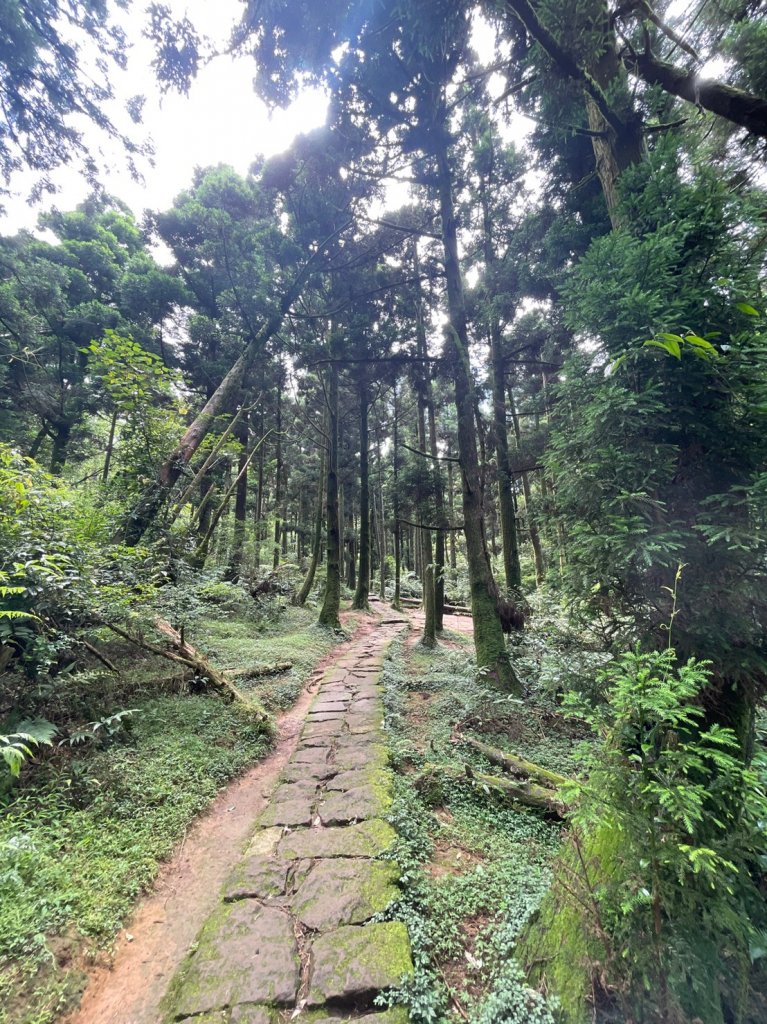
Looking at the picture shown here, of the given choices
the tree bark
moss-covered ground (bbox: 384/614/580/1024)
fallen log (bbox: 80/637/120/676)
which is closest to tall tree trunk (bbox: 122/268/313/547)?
fallen log (bbox: 80/637/120/676)

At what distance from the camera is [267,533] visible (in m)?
18.5

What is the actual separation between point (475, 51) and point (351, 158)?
237 cm

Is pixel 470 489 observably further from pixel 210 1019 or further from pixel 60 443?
pixel 60 443

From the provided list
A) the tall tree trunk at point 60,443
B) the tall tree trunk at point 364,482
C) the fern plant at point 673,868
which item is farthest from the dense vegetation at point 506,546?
the tall tree trunk at point 60,443

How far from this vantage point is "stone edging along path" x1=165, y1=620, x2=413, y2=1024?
168cm

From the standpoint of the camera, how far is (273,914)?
7.14ft

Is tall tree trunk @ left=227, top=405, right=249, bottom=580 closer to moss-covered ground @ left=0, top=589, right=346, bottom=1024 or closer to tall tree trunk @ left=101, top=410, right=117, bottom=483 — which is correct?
tall tree trunk @ left=101, top=410, right=117, bottom=483

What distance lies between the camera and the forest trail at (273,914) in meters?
1.73

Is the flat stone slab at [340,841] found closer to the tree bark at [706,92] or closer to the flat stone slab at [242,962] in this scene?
the flat stone slab at [242,962]

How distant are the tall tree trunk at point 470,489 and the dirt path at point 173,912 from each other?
3113mm

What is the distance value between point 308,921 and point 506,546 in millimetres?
7748

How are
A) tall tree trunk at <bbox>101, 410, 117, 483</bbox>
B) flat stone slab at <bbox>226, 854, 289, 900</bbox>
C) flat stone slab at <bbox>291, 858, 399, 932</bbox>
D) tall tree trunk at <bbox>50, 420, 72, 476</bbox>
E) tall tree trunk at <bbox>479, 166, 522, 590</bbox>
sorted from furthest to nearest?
tall tree trunk at <bbox>101, 410, 117, 483</bbox>, tall tree trunk at <bbox>50, 420, 72, 476</bbox>, tall tree trunk at <bbox>479, 166, 522, 590</bbox>, flat stone slab at <bbox>226, 854, 289, 900</bbox>, flat stone slab at <bbox>291, 858, 399, 932</bbox>

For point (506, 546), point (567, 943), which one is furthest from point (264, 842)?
point (506, 546)

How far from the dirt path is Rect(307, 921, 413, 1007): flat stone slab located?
74 cm
